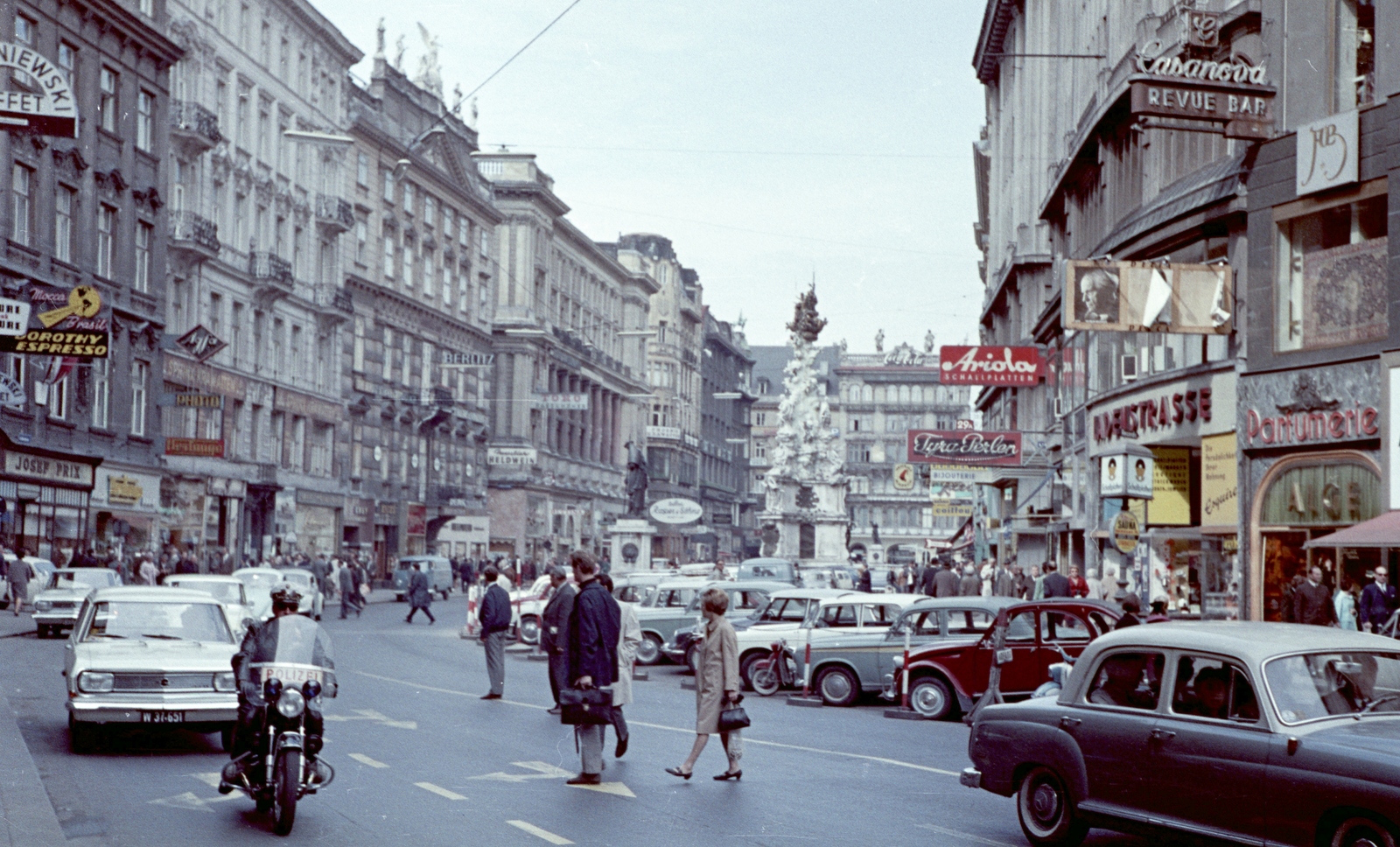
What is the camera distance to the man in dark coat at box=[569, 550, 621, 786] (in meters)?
13.2

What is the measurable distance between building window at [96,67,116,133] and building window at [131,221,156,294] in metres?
3.10

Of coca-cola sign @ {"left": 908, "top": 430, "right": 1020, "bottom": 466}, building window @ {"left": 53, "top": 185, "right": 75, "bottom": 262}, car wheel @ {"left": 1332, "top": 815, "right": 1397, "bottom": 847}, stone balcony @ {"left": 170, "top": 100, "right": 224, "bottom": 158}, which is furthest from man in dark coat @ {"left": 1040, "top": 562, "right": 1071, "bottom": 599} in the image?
stone balcony @ {"left": 170, "top": 100, "right": 224, "bottom": 158}

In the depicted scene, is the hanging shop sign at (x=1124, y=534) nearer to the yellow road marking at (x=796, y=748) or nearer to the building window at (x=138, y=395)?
the yellow road marking at (x=796, y=748)

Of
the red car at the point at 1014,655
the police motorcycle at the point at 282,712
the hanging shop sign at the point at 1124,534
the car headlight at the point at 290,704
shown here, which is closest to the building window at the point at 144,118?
the hanging shop sign at the point at 1124,534

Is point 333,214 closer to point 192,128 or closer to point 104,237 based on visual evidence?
point 192,128

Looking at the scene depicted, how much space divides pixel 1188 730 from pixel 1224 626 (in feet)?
2.73

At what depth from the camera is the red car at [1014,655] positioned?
19.9 m

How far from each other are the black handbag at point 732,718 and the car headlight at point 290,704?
4061mm

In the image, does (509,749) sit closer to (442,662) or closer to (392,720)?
(392,720)

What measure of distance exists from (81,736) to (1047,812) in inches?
353

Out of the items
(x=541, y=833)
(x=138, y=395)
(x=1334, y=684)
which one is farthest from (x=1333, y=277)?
(x=138, y=395)

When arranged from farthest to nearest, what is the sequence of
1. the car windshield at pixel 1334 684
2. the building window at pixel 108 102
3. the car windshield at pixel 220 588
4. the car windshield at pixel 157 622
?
1. the building window at pixel 108 102
2. the car windshield at pixel 220 588
3. the car windshield at pixel 157 622
4. the car windshield at pixel 1334 684

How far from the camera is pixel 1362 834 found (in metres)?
8.63

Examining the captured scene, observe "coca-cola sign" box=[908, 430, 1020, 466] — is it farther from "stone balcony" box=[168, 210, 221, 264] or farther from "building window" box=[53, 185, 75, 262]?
"stone balcony" box=[168, 210, 221, 264]
